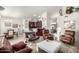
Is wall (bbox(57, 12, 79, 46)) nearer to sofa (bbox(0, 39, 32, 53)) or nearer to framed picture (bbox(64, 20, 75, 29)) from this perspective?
framed picture (bbox(64, 20, 75, 29))

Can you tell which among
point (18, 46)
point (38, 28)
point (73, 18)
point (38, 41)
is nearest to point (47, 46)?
point (38, 41)

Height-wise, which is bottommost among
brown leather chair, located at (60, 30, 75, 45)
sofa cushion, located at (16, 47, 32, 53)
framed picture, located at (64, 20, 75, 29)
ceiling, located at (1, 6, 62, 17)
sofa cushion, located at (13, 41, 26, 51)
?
sofa cushion, located at (16, 47, 32, 53)

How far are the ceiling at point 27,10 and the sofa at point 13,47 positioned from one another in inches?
17.4

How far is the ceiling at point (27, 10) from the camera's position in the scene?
221 centimetres

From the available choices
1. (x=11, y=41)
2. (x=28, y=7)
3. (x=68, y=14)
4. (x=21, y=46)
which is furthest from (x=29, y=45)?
(x=68, y=14)

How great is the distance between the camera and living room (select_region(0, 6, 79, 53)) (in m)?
2.21

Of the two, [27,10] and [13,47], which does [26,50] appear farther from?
[27,10]

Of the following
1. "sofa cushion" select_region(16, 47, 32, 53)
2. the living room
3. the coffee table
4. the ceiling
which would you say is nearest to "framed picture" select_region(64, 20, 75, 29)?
the living room

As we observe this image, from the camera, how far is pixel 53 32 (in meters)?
2.24

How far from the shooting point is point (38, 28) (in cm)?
223

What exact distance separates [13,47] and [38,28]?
499mm
